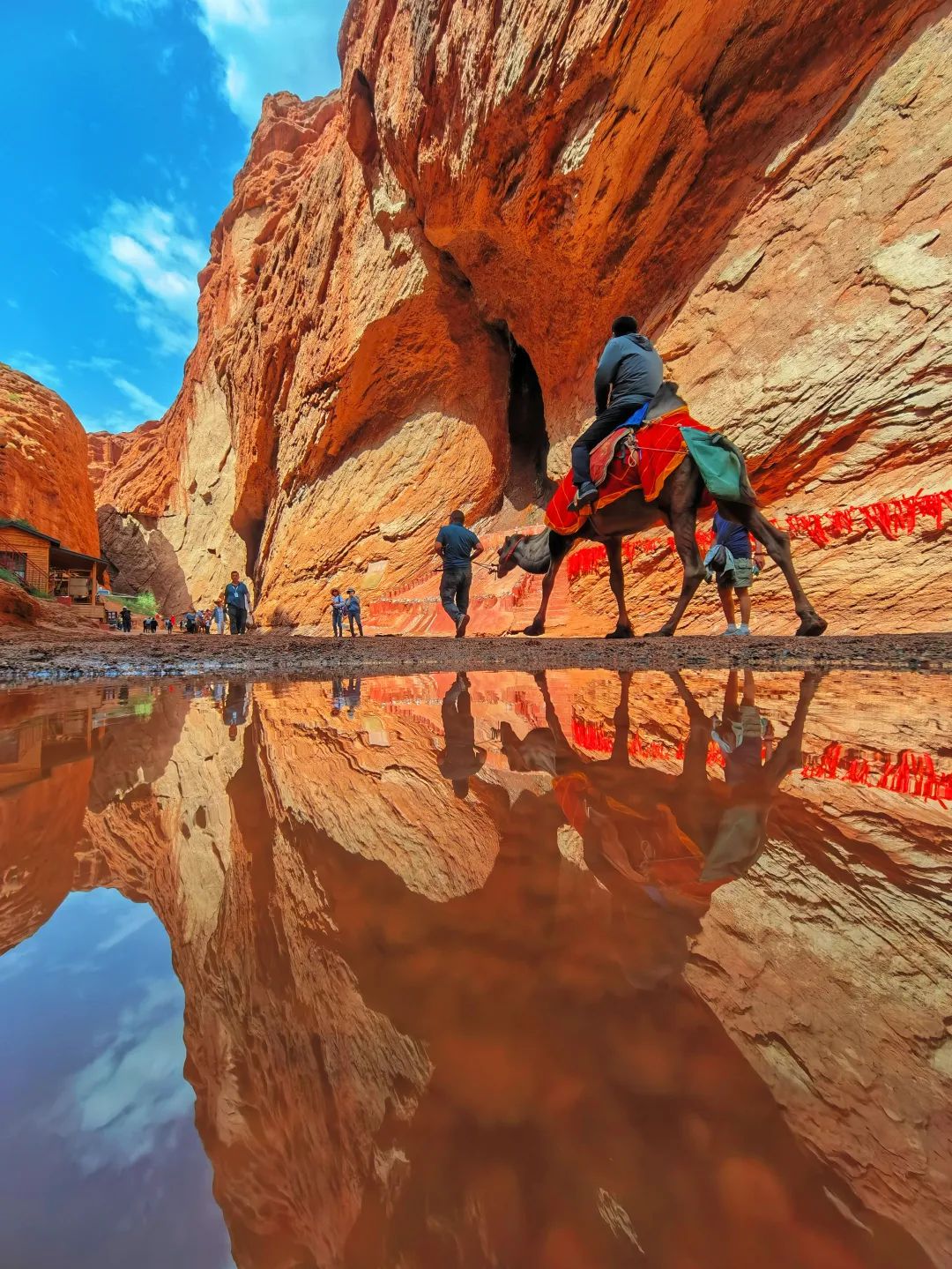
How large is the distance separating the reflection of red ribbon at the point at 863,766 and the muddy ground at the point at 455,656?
2133mm

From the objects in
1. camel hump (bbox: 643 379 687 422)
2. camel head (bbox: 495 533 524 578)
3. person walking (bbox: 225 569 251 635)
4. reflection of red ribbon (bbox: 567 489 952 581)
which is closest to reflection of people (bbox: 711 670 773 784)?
camel hump (bbox: 643 379 687 422)

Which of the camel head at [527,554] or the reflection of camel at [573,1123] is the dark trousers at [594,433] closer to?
the camel head at [527,554]

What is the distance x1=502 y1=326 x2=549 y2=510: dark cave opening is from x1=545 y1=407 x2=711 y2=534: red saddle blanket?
7848 millimetres

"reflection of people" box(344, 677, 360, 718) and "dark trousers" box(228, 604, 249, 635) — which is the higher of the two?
"dark trousers" box(228, 604, 249, 635)

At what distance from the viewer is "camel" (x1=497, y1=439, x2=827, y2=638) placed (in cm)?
444

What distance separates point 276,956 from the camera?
0.66 m

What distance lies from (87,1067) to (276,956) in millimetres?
196

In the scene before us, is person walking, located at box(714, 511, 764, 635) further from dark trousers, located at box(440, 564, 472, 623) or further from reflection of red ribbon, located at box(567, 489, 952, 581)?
dark trousers, located at box(440, 564, 472, 623)

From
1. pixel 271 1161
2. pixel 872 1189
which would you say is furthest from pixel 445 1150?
pixel 872 1189

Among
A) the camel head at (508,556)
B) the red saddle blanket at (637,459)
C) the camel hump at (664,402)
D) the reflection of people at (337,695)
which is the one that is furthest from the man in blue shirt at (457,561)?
the reflection of people at (337,695)

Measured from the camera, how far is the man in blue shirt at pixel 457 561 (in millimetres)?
6762

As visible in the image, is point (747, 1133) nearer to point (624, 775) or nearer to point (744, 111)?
point (624, 775)

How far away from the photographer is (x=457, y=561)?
6.82 meters

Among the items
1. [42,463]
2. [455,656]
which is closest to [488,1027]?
[455,656]
